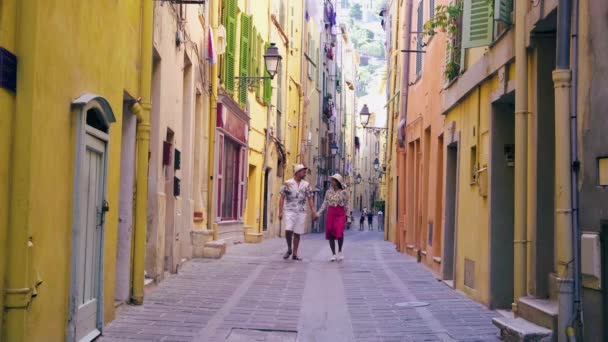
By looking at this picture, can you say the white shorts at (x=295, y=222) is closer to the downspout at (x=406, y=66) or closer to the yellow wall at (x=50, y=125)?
the downspout at (x=406, y=66)

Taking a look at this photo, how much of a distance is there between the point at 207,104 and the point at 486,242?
8.02m

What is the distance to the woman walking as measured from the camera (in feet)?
50.5

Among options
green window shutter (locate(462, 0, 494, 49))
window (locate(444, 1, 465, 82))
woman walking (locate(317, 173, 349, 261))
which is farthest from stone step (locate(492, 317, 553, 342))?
woman walking (locate(317, 173, 349, 261))

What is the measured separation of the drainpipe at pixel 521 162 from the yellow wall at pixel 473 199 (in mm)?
1651

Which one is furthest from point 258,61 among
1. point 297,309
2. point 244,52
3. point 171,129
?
point 297,309

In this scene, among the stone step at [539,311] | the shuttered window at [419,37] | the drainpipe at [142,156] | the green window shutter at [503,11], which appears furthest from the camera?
the shuttered window at [419,37]

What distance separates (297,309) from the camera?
9.00 m

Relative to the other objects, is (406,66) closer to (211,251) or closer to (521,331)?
(211,251)

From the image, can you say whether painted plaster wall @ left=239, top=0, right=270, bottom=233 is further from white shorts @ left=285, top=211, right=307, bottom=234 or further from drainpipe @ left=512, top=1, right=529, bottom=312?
drainpipe @ left=512, top=1, right=529, bottom=312

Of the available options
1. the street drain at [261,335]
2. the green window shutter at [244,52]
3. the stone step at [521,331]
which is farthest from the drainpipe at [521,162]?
the green window shutter at [244,52]

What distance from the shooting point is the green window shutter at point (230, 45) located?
18625mm

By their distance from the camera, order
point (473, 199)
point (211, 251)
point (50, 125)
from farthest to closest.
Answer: point (211, 251)
point (473, 199)
point (50, 125)

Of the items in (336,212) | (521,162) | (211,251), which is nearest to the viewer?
(521,162)

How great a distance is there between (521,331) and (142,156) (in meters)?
4.26
